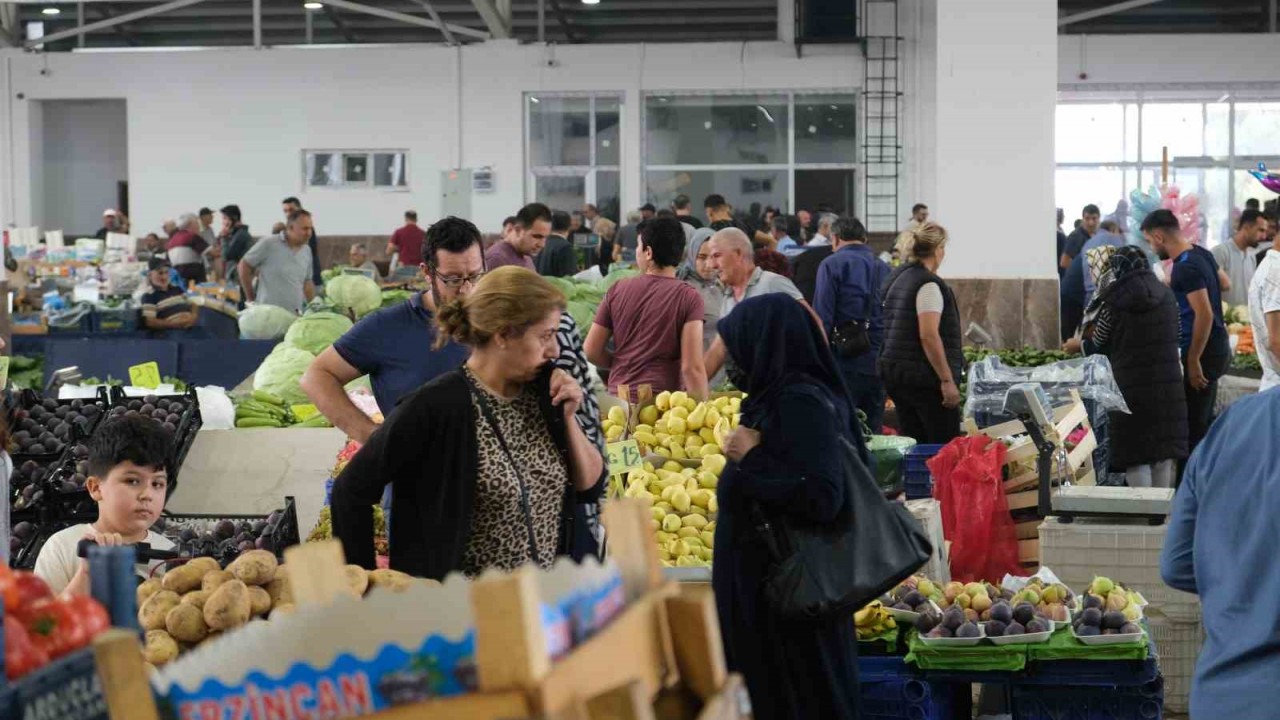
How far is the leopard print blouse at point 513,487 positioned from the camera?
311 centimetres

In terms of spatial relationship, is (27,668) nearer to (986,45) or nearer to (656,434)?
(656,434)

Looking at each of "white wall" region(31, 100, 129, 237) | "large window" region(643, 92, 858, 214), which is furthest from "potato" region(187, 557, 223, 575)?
"white wall" region(31, 100, 129, 237)

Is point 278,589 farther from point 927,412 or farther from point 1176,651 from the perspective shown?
point 927,412

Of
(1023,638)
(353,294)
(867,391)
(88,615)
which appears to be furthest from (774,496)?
(353,294)

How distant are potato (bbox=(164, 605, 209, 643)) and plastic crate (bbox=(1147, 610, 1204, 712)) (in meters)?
3.32

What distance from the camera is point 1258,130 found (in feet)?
68.0

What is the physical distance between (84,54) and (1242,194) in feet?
48.4

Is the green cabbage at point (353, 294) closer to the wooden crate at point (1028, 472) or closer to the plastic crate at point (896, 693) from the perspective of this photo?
the wooden crate at point (1028, 472)

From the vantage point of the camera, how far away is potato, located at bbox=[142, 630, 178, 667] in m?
2.69

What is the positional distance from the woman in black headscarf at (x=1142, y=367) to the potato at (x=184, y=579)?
506 cm

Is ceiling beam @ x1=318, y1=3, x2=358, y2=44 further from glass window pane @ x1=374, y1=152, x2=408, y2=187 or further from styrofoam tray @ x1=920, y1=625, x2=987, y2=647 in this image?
styrofoam tray @ x1=920, y1=625, x2=987, y2=647

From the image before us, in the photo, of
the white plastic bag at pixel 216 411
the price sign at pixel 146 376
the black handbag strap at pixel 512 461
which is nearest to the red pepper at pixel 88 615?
the black handbag strap at pixel 512 461

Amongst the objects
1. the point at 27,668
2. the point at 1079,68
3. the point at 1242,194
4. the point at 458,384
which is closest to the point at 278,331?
the point at 458,384

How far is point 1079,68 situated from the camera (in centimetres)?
2041
